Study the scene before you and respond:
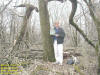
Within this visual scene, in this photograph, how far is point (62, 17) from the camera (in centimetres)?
1797

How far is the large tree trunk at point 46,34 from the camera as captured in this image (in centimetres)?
582

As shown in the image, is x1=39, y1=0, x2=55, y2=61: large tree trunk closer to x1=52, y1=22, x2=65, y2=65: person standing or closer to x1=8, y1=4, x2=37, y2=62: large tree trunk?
x1=52, y1=22, x2=65, y2=65: person standing

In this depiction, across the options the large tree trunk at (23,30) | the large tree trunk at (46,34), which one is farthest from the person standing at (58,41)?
the large tree trunk at (23,30)

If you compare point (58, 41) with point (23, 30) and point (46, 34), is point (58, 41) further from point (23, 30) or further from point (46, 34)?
point (23, 30)

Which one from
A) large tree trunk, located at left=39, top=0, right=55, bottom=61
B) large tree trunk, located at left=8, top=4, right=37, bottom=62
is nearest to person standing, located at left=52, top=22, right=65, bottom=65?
large tree trunk, located at left=39, top=0, right=55, bottom=61

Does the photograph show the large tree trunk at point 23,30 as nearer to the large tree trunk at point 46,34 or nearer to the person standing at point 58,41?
the large tree trunk at point 46,34

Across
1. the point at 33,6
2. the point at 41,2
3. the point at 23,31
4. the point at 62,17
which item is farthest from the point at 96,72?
the point at 62,17

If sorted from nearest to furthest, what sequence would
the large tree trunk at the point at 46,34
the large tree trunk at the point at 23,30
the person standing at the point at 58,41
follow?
the large tree trunk at the point at 23,30, the person standing at the point at 58,41, the large tree trunk at the point at 46,34

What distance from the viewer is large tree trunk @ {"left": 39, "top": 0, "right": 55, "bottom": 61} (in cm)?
582

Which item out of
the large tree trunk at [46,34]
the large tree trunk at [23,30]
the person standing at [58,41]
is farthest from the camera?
the large tree trunk at [46,34]

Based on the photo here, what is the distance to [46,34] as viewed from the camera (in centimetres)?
587

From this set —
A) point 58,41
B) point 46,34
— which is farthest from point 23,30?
point 58,41

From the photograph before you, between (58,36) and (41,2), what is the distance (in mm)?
1602

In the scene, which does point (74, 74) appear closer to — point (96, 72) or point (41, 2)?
point (96, 72)
